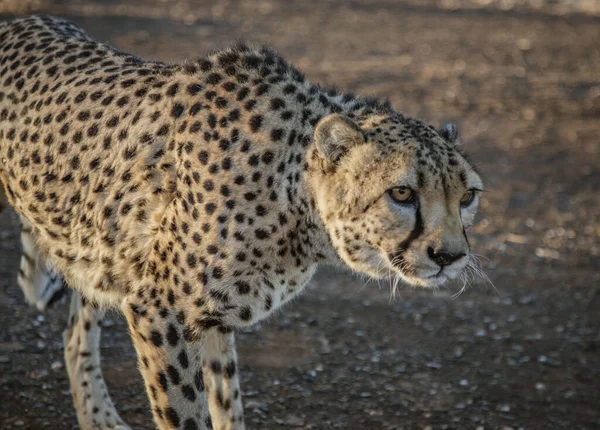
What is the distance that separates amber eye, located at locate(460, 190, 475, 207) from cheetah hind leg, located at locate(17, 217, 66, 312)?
186 centimetres

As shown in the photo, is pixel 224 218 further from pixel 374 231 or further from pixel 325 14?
pixel 325 14

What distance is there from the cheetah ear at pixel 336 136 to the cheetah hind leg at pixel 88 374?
1426mm

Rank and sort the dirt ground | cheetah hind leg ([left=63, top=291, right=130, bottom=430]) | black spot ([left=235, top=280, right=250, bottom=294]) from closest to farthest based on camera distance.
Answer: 1. black spot ([left=235, top=280, right=250, bottom=294])
2. cheetah hind leg ([left=63, top=291, right=130, bottom=430])
3. the dirt ground

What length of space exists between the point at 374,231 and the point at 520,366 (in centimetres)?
207

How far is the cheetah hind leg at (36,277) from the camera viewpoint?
398 cm

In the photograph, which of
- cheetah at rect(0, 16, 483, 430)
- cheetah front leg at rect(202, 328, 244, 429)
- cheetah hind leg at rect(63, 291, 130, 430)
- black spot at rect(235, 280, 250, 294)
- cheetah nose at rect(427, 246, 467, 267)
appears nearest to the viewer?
cheetah nose at rect(427, 246, 467, 267)

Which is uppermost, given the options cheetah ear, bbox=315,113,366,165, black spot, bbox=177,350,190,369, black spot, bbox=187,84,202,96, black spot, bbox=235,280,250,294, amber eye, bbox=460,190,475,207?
black spot, bbox=187,84,202,96

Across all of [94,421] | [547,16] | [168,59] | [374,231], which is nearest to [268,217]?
[374,231]

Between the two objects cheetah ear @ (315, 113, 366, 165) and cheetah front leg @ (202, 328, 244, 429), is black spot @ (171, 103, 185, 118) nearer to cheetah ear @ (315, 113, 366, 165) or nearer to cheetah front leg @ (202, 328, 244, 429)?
cheetah ear @ (315, 113, 366, 165)

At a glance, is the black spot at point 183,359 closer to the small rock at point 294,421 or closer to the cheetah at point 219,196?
the cheetah at point 219,196

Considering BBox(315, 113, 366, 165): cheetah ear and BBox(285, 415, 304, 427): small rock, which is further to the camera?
BBox(285, 415, 304, 427): small rock

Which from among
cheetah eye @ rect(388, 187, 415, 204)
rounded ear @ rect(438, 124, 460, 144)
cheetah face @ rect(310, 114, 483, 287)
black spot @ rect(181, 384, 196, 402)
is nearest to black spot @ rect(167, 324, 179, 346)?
black spot @ rect(181, 384, 196, 402)

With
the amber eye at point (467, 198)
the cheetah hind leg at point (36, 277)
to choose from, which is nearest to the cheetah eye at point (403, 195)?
the amber eye at point (467, 198)

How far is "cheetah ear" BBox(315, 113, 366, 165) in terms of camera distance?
2986mm
